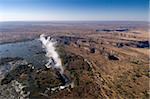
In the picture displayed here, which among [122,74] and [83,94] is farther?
[122,74]

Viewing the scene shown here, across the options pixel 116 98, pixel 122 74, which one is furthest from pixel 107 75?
pixel 116 98

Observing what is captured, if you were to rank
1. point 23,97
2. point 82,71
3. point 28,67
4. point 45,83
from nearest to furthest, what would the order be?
point 23,97
point 45,83
point 82,71
point 28,67

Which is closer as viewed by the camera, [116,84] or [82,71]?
[116,84]

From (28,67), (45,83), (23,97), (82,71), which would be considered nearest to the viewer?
(23,97)

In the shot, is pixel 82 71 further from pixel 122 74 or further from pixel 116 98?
pixel 116 98

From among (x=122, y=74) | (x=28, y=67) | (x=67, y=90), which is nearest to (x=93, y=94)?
(x=67, y=90)

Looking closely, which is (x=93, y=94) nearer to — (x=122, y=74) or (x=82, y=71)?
(x=82, y=71)

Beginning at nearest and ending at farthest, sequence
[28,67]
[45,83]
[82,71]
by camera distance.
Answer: [45,83] → [82,71] → [28,67]
